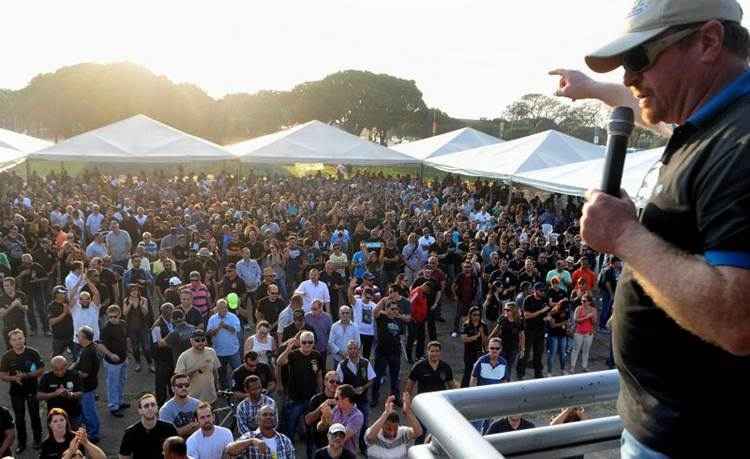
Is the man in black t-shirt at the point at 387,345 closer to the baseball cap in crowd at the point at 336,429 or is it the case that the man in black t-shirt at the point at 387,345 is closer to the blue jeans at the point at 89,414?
the baseball cap in crowd at the point at 336,429

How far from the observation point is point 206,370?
728 cm

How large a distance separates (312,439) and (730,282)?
6.46 meters

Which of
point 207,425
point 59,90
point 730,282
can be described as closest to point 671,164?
point 730,282

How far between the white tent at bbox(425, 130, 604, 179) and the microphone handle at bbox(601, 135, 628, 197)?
59.8 feet

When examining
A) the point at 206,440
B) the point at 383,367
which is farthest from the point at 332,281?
the point at 206,440

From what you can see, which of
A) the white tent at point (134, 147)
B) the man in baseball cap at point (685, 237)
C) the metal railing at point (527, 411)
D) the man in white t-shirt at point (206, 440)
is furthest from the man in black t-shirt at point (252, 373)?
the white tent at point (134, 147)

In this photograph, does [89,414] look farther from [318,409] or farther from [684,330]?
[684,330]

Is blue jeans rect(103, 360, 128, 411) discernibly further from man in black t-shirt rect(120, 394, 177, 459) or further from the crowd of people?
man in black t-shirt rect(120, 394, 177, 459)

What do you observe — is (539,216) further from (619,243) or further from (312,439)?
(619,243)

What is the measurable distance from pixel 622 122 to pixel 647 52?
15 centimetres

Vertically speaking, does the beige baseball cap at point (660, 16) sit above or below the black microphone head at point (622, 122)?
above

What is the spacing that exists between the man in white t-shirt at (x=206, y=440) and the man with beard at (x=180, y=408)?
0.56m

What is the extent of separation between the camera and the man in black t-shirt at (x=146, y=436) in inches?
227

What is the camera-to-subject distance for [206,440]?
5.75 metres
